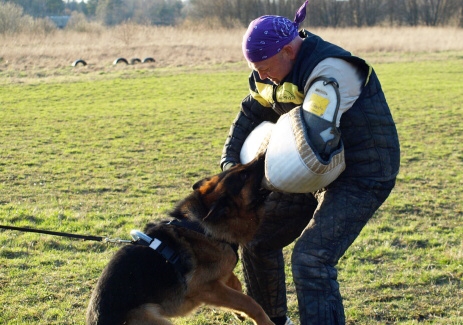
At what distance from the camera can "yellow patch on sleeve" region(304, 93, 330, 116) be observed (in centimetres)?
286

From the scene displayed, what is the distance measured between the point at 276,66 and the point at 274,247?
1.30 metres

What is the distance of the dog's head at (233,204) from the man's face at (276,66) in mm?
568

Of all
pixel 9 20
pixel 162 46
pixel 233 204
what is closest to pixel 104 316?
pixel 233 204

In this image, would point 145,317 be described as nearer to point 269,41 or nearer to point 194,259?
point 194,259

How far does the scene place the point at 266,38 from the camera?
121 inches

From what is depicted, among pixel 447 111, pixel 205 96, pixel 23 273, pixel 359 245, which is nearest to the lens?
pixel 23 273

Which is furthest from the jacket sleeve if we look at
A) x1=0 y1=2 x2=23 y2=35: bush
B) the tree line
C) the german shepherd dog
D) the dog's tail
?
the tree line

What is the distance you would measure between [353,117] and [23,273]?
326 cm

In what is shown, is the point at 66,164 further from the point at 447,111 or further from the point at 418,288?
the point at 447,111

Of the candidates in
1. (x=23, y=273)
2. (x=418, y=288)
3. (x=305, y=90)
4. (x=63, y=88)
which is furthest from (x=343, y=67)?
(x=63, y=88)

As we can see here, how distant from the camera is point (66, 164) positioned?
9.08 metres

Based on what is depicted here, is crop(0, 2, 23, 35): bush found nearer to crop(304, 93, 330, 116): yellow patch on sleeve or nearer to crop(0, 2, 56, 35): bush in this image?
crop(0, 2, 56, 35): bush

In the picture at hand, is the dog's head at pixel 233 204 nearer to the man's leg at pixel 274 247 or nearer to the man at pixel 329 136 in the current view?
the man's leg at pixel 274 247

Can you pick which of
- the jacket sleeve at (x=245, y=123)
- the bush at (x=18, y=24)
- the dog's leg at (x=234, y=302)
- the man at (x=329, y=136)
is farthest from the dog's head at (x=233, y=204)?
the bush at (x=18, y=24)
